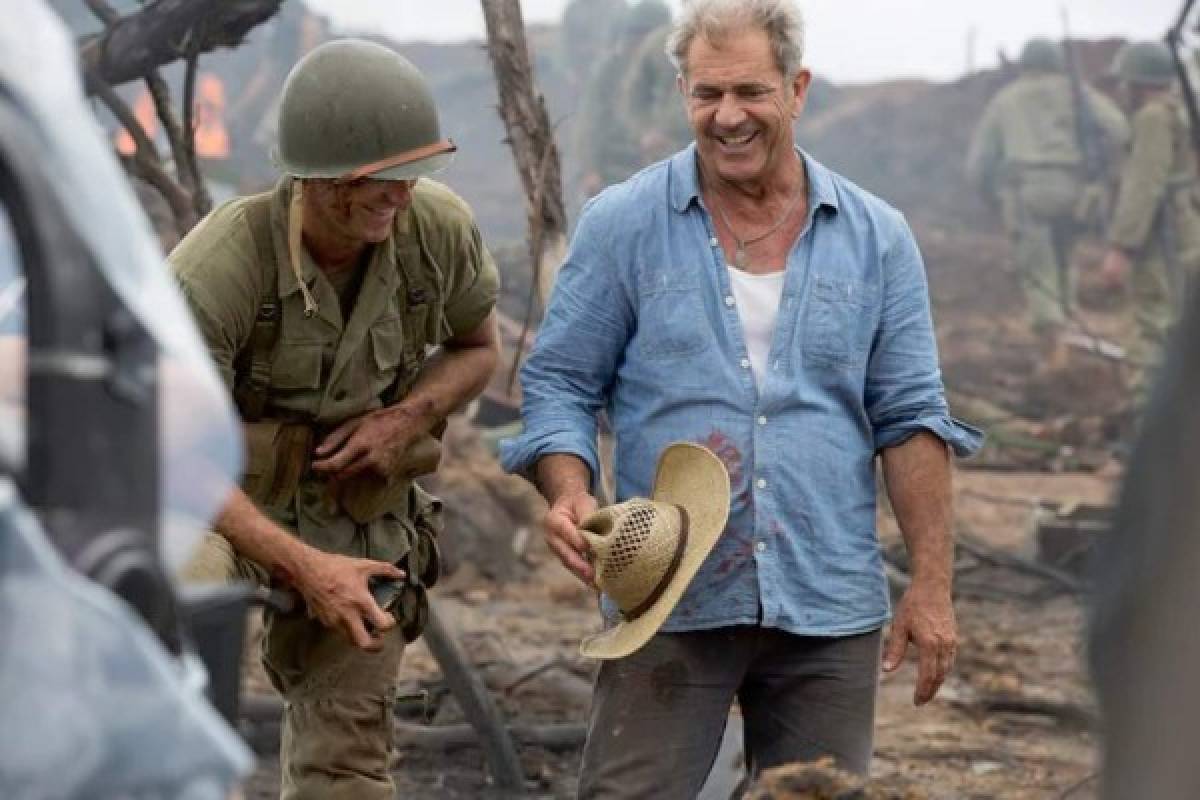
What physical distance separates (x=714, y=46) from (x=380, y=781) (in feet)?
6.24

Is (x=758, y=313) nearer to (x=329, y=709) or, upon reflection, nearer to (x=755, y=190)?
(x=755, y=190)

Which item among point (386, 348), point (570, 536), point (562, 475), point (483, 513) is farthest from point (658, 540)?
point (483, 513)

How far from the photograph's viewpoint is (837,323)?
4945mm

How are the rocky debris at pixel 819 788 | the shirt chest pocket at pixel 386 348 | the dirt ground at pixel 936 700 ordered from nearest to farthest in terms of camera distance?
the rocky debris at pixel 819 788, the shirt chest pocket at pixel 386 348, the dirt ground at pixel 936 700

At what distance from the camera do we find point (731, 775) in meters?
5.73

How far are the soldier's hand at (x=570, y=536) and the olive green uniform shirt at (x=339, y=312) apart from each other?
751 millimetres

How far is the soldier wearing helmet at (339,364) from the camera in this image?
5.11 metres

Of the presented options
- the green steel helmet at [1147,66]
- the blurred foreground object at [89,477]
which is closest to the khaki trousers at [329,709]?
the blurred foreground object at [89,477]

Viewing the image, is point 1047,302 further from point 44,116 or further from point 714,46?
point 44,116

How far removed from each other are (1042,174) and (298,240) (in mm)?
16423

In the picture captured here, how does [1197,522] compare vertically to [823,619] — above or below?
above

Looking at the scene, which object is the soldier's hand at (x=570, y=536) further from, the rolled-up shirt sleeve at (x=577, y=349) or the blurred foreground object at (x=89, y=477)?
the blurred foreground object at (x=89, y=477)

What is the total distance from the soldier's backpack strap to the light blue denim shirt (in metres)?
0.59

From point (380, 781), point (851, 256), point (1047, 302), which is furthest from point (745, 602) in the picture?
point (1047, 302)
